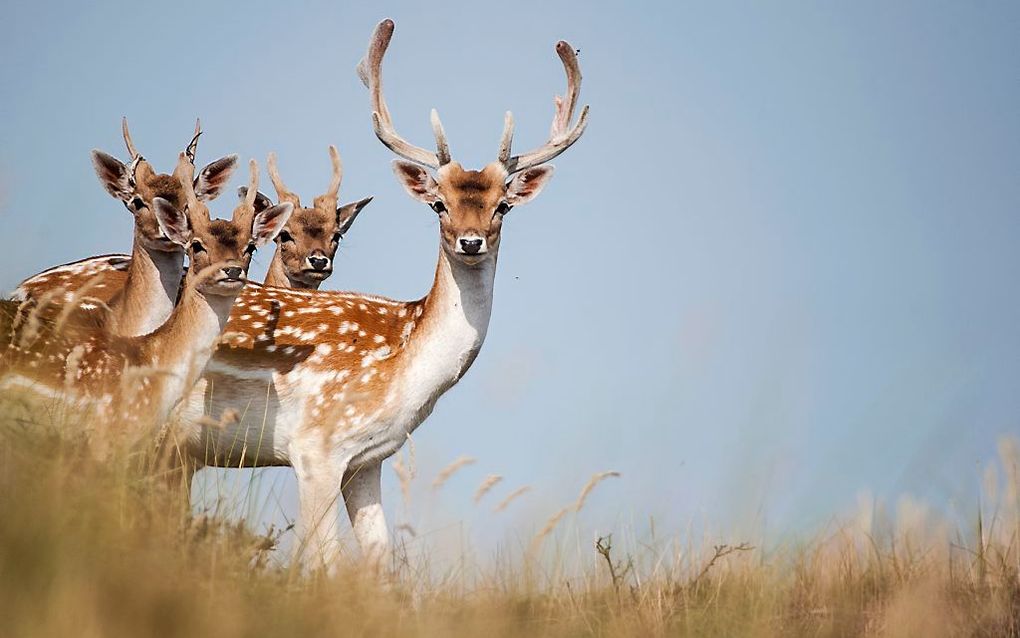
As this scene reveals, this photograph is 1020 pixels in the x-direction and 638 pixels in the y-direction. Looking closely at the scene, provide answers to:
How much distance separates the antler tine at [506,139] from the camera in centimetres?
764

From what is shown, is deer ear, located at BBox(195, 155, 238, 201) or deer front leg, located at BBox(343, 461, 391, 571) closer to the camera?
deer front leg, located at BBox(343, 461, 391, 571)

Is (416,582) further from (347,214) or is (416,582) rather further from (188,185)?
(347,214)

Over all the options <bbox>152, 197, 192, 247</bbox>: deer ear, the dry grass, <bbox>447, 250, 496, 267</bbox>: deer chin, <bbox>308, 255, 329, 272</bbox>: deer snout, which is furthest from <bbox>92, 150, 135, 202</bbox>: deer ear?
the dry grass

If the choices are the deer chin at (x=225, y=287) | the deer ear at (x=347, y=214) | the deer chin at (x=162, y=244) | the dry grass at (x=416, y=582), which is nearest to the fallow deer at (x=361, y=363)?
the deer chin at (x=225, y=287)

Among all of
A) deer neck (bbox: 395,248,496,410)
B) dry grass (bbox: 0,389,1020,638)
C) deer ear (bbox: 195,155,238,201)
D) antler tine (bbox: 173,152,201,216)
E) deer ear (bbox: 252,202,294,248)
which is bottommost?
dry grass (bbox: 0,389,1020,638)

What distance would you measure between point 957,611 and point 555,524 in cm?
187

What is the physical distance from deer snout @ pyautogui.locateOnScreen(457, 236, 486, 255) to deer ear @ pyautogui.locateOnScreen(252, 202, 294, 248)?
102 cm

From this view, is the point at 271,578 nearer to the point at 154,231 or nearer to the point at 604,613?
Answer: the point at 604,613

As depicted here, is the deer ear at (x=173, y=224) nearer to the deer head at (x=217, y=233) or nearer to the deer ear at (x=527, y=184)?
the deer head at (x=217, y=233)

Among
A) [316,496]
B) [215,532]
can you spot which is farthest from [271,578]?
[316,496]

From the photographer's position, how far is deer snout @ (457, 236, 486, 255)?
6891 mm

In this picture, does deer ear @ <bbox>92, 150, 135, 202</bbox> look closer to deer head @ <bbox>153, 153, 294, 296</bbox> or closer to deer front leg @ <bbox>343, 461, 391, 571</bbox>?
deer head @ <bbox>153, 153, 294, 296</bbox>

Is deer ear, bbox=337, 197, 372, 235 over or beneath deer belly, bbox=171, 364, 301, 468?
over

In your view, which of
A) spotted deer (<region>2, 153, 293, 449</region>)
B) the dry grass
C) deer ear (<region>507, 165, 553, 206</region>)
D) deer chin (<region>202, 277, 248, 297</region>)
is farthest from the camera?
deer ear (<region>507, 165, 553, 206</region>)
